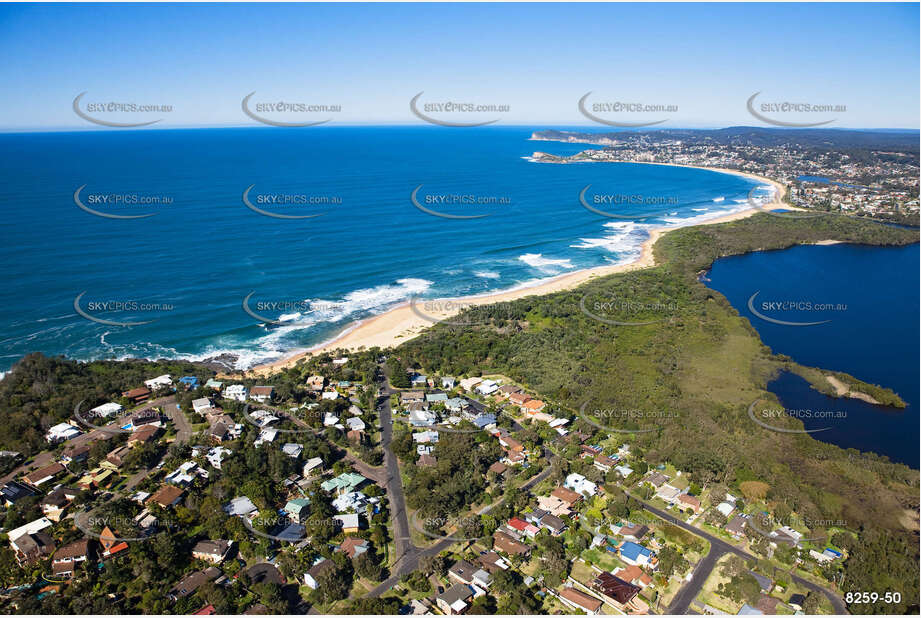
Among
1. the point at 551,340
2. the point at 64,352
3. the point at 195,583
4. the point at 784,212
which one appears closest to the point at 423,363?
the point at 551,340

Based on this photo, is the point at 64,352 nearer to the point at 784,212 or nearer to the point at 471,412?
the point at 471,412

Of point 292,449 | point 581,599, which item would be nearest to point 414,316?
point 292,449

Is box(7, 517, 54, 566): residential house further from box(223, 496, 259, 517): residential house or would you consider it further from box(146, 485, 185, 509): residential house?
box(223, 496, 259, 517): residential house

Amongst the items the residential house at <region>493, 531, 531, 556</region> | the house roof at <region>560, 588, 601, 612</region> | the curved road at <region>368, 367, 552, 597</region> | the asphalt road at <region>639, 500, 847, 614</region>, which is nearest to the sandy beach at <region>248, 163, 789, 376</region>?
the curved road at <region>368, 367, 552, 597</region>

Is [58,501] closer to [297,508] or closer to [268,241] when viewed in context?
[297,508]

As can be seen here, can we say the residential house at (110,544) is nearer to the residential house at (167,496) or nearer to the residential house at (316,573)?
the residential house at (167,496)

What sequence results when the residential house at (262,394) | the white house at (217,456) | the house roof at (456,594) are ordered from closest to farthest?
1. the house roof at (456,594)
2. the white house at (217,456)
3. the residential house at (262,394)

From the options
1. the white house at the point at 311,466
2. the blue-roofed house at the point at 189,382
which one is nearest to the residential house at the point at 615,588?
the white house at the point at 311,466
